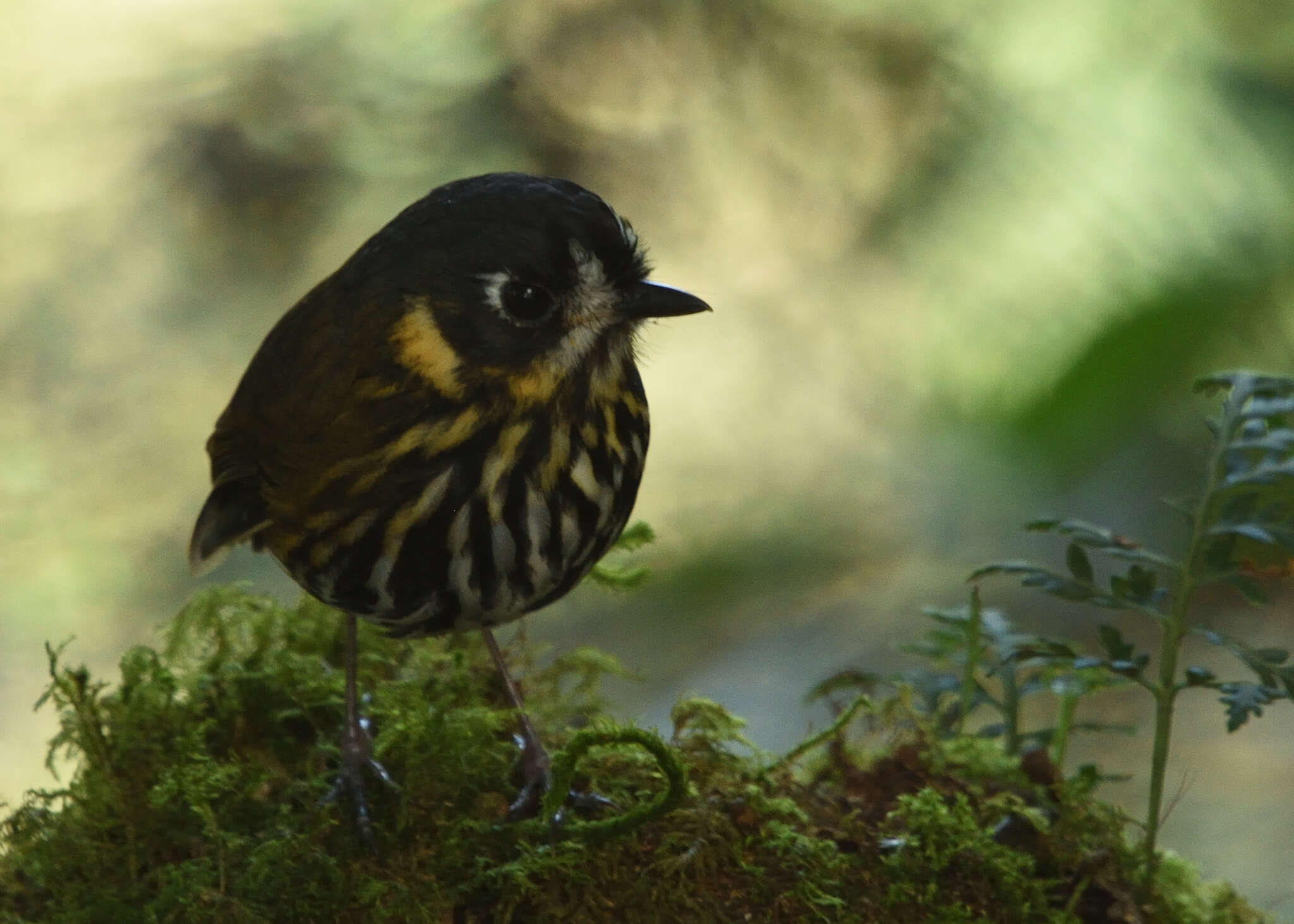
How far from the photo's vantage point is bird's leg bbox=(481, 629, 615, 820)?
7.86 feet

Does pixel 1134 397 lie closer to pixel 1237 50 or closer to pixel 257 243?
pixel 1237 50

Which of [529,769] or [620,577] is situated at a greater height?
[620,577]

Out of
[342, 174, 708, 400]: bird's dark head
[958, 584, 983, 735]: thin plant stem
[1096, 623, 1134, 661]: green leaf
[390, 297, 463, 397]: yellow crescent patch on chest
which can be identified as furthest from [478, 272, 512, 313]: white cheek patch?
[1096, 623, 1134, 661]: green leaf

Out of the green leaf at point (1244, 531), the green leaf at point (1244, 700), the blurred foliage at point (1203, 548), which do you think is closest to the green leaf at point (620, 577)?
the blurred foliage at point (1203, 548)

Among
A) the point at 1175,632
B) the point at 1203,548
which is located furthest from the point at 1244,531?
the point at 1175,632

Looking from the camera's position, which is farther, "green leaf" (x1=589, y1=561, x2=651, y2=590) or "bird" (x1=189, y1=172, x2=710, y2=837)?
"green leaf" (x1=589, y1=561, x2=651, y2=590)

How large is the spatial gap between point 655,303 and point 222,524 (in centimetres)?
117

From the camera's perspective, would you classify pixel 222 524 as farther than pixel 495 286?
Yes

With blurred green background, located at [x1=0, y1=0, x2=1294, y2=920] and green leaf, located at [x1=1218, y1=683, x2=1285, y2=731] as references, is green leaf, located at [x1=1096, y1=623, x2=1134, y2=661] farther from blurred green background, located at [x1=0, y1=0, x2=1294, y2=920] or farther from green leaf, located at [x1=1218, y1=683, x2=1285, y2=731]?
blurred green background, located at [x1=0, y1=0, x2=1294, y2=920]

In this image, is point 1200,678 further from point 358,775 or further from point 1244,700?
point 358,775

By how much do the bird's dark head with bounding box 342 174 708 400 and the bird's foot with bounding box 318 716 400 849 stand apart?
0.65 meters

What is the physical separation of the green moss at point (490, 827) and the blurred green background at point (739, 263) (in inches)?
85.4

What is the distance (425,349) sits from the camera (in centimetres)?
243

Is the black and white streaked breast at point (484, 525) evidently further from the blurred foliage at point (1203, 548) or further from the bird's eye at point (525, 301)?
the blurred foliage at point (1203, 548)
